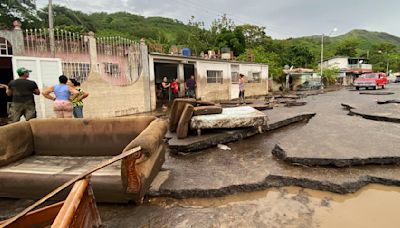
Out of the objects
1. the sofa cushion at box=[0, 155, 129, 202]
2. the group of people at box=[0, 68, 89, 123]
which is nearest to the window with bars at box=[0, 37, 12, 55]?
the group of people at box=[0, 68, 89, 123]

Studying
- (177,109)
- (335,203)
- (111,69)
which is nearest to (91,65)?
(111,69)

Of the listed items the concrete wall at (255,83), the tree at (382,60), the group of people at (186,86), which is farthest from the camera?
the tree at (382,60)

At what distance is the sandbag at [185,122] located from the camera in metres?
4.88

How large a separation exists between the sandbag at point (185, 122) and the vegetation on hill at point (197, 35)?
9540 mm

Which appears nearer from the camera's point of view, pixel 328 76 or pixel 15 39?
pixel 15 39

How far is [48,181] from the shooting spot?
107 inches

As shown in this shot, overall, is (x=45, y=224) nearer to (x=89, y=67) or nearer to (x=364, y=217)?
(x=364, y=217)

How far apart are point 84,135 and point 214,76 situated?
1296cm

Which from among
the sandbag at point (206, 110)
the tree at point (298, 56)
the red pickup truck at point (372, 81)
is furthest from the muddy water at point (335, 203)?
the tree at point (298, 56)

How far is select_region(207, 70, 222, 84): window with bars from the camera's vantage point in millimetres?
15594

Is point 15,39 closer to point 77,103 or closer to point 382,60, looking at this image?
point 77,103

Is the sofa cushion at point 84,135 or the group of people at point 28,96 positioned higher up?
the group of people at point 28,96

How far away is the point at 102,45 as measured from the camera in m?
9.53

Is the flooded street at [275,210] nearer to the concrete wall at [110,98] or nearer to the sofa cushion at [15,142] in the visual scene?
the sofa cushion at [15,142]
